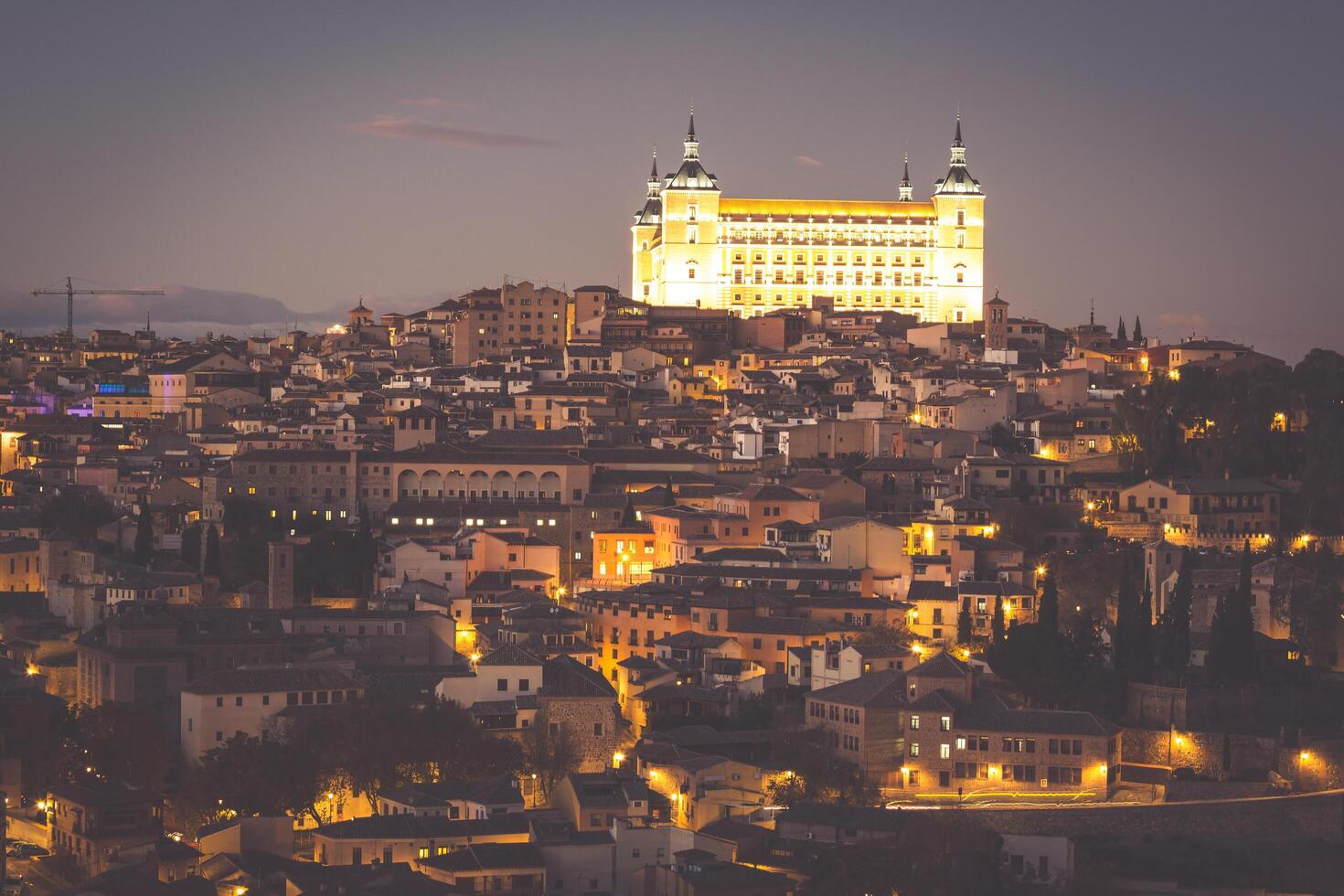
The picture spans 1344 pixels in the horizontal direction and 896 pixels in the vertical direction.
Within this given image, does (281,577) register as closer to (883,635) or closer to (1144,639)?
(883,635)

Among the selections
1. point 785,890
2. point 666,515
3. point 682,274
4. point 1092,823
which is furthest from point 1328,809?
point 682,274

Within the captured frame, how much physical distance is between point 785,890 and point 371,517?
66.4 ft

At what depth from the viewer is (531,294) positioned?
82875 millimetres

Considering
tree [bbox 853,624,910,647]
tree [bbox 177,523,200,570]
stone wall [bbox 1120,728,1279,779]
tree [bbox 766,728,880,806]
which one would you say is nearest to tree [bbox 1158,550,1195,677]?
stone wall [bbox 1120,728,1279,779]

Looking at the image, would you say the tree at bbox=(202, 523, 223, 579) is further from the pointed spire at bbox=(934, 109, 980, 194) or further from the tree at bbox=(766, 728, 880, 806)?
the pointed spire at bbox=(934, 109, 980, 194)

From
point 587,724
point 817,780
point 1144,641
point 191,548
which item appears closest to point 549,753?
point 587,724

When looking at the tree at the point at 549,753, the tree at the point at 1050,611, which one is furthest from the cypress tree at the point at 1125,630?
the tree at the point at 549,753

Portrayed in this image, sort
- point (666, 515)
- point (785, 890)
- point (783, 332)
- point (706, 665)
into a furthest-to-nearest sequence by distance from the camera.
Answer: point (783, 332) < point (666, 515) < point (706, 665) < point (785, 890)

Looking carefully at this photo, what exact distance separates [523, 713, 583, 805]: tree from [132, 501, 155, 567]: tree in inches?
517

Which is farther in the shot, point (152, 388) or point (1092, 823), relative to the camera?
point (152, 388)

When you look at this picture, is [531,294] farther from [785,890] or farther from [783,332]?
[785,890]

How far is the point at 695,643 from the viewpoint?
44125 millimetres

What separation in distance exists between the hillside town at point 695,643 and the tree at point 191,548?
6 cm

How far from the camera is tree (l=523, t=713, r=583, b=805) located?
39.8 m
